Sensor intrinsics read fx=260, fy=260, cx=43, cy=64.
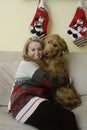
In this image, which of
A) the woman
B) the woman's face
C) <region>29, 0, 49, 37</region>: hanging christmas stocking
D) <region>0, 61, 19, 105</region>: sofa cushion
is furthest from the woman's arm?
<region>29, 0, 49, 37</region>: hanging christmas stocking

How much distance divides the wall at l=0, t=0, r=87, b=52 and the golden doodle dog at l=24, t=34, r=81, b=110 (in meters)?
0.41

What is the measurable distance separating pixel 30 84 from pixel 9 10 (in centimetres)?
91

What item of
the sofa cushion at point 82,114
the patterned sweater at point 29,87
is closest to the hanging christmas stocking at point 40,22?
the patterned sweater at point 29,87

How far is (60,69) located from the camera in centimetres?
201

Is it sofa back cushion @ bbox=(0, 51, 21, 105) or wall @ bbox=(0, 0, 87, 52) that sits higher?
wall @ bbox=(0, 0, 87, 52)

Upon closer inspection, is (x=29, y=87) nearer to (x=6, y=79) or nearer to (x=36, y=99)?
(x=36, y=99)

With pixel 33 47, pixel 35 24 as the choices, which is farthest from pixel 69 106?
pixel 35 24

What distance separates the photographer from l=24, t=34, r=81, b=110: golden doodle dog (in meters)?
1.94

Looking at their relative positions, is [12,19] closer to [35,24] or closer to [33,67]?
[35,24]

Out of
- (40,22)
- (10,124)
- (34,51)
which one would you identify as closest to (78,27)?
(40,22)

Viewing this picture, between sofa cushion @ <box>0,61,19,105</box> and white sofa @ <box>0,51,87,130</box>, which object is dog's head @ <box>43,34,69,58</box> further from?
sofa cushion @ <box>0,61,19,105</box>

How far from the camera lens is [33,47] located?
6.72ft

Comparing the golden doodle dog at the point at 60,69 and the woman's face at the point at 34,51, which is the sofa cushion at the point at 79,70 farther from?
the woman's face at the point at 34,51

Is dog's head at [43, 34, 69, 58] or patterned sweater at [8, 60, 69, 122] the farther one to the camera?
dog's head at [43, 34, 69, 58]
